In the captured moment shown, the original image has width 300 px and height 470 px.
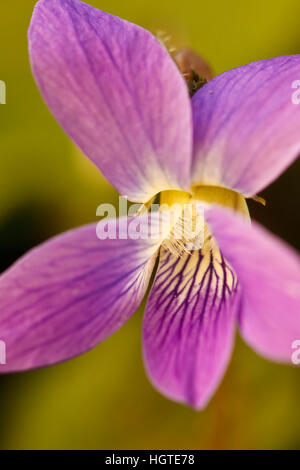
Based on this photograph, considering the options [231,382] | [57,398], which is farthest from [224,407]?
[57,398]

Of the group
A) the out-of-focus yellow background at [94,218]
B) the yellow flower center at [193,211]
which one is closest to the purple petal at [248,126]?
the yellow flower center at [193,211]

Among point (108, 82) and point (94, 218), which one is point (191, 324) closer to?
point (108, 82)

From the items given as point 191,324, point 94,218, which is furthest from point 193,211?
point 94,218

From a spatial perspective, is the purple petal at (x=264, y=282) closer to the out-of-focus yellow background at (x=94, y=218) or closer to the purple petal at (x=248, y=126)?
the purple petal at (x=248, y=126)

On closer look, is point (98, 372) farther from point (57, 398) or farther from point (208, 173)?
point (208, 173)

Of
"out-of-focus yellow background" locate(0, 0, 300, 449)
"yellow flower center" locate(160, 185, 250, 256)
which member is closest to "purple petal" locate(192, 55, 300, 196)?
"yellow flower center" locate(160, 185, 250, 256)

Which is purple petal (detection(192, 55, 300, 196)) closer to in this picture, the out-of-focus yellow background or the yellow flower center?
the yellow flower center
